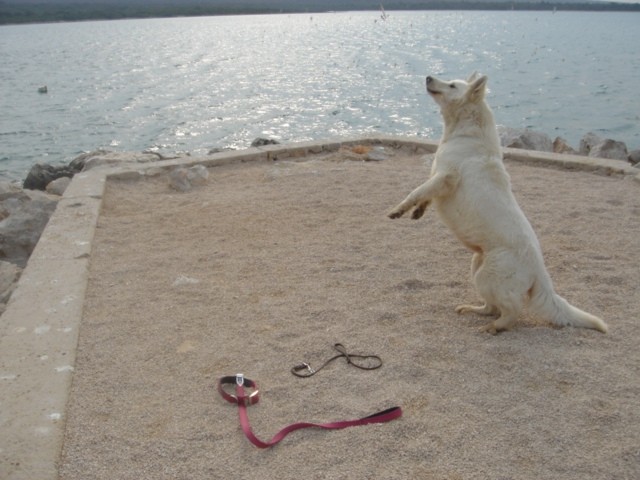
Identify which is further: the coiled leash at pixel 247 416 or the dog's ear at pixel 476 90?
the dog's ear at pixel 476 90

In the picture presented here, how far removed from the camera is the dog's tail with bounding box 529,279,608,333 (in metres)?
4.38

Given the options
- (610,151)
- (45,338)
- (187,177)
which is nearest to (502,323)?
(45,338)

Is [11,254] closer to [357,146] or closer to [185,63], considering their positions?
[357,146]

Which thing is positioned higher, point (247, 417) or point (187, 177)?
point (247, 417)

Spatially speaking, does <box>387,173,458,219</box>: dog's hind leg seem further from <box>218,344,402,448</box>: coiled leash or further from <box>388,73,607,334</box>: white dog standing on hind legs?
<box>218,344,402,448</box>: coiled leash

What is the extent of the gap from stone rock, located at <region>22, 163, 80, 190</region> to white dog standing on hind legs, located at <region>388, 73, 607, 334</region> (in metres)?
8.78

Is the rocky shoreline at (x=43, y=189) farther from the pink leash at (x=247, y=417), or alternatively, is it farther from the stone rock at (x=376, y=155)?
the pink leash at (x=247, y=417)

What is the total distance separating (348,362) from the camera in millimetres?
4070

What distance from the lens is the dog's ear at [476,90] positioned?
15.7 feet

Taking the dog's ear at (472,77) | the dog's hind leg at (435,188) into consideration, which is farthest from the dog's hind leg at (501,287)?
the dog's ear at (472,77)

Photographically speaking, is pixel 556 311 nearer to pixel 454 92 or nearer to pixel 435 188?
pixel 435 188

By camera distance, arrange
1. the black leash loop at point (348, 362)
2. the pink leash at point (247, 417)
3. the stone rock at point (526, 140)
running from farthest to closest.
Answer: the stone rock at point (526, 140), the black leash loop at point (348, 362), the pink leash at point (247, 417)

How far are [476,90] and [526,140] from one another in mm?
6970

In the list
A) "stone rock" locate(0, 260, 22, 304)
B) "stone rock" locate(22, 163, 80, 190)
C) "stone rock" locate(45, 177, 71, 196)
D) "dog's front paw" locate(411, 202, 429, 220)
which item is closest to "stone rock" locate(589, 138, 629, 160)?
"dog's front paw" locate(411, 202, 429, 220)
